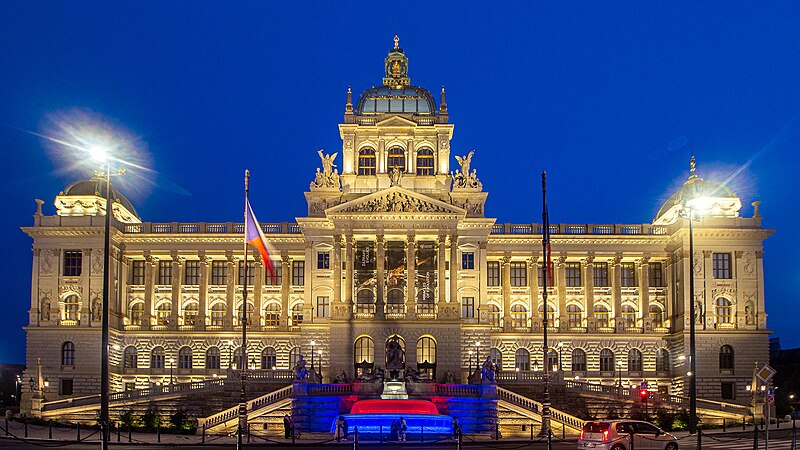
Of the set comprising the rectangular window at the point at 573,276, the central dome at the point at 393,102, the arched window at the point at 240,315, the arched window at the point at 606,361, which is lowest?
the arched window at the point at 606,361

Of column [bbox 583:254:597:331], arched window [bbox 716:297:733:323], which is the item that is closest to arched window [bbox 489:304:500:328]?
column [bbox 583:254:597:331]

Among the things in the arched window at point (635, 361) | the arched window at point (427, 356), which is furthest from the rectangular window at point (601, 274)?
the arched window at point (427, 356)

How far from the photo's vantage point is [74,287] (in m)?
96.4

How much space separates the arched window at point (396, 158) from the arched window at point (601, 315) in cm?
2152

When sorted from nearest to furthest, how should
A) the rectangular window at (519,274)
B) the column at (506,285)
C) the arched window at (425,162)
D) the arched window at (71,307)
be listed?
1. the arched window at (71,307)
2. the arched window at (425,162)
3. the column at (506,285)
4. the rectangular window at (519,274)

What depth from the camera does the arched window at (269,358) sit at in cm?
9875

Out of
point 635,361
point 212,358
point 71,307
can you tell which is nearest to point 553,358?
point 635,361

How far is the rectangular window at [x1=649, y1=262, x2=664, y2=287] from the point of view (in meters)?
101

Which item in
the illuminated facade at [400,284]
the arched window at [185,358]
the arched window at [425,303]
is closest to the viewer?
the arched window at [425,303]

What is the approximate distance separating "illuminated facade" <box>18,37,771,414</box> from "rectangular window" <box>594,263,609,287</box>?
0.38ft

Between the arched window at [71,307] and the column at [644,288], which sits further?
the column at [644,288]

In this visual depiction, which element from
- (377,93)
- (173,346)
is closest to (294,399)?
(173,346)

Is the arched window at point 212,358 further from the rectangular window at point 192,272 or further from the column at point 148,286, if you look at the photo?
the rectangular window at point 192,272

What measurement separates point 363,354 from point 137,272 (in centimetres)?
2413
